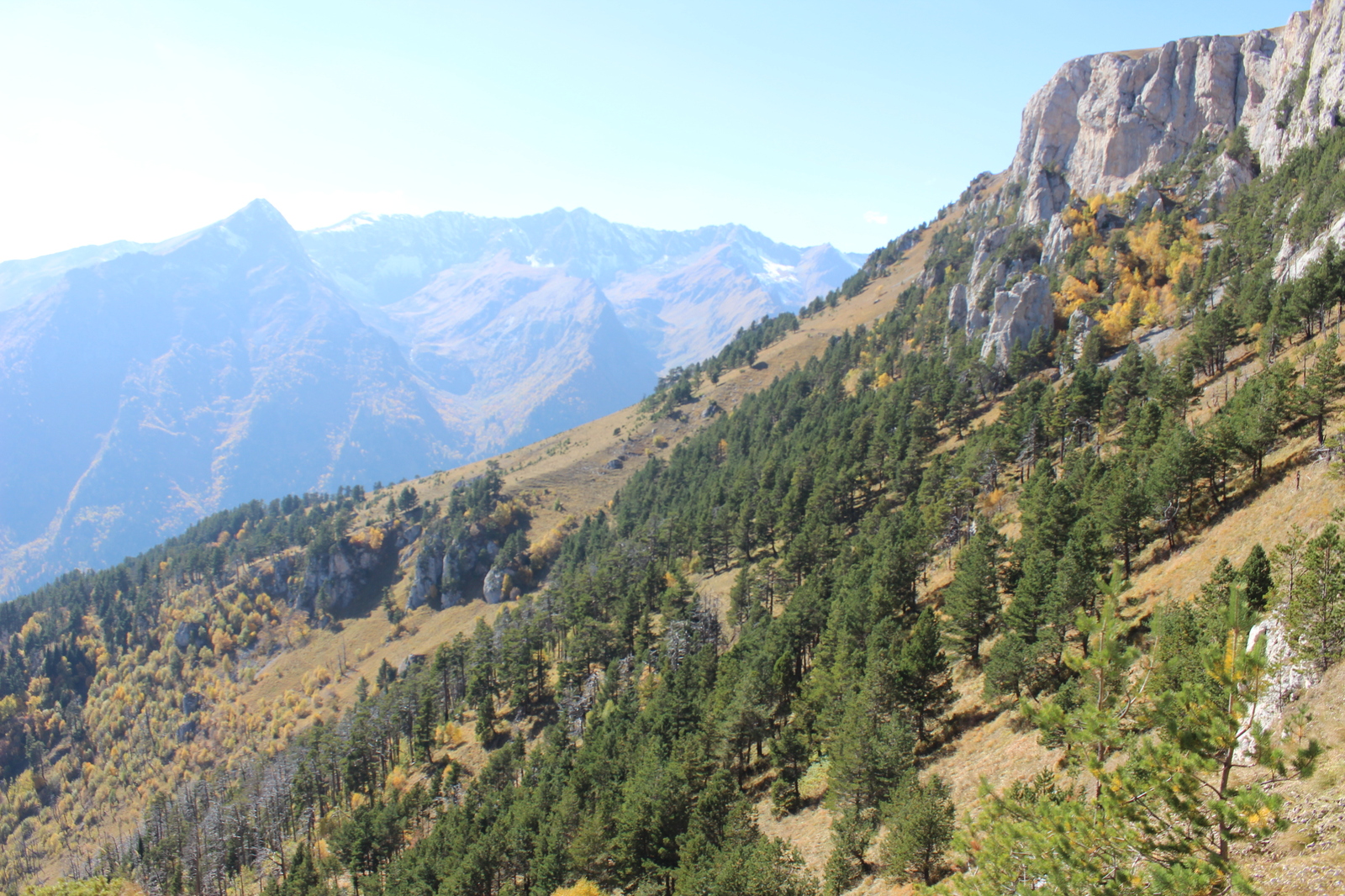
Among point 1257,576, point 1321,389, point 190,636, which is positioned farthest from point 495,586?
point 1321,389

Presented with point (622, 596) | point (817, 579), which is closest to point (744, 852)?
point (817, 579)

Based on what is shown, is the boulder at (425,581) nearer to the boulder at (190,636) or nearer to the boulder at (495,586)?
the boulder at (495,586)

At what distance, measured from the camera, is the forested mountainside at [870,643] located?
20.0 meters

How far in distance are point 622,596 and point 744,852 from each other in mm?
73505

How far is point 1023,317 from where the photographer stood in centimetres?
13075

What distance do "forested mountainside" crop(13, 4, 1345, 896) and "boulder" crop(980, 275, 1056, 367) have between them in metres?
0.57

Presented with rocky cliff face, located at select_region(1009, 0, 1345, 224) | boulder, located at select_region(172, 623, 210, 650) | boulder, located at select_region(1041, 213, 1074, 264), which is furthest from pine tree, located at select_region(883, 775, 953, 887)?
boulder, located at select_region(172, 623, 210, 650)

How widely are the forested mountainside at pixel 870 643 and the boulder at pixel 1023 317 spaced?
22.3 inches

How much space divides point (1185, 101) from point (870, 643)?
190548mm

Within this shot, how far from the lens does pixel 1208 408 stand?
75.6m

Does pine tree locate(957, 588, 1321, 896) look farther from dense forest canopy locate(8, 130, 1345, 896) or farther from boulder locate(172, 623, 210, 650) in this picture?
boulder locate(172, 623, 210, 650)

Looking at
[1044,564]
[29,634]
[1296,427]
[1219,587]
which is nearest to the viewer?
[1219,587]

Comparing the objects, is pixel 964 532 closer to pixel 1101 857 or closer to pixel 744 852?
pixel 744 852

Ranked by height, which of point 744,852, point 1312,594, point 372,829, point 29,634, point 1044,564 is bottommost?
point 372,829
